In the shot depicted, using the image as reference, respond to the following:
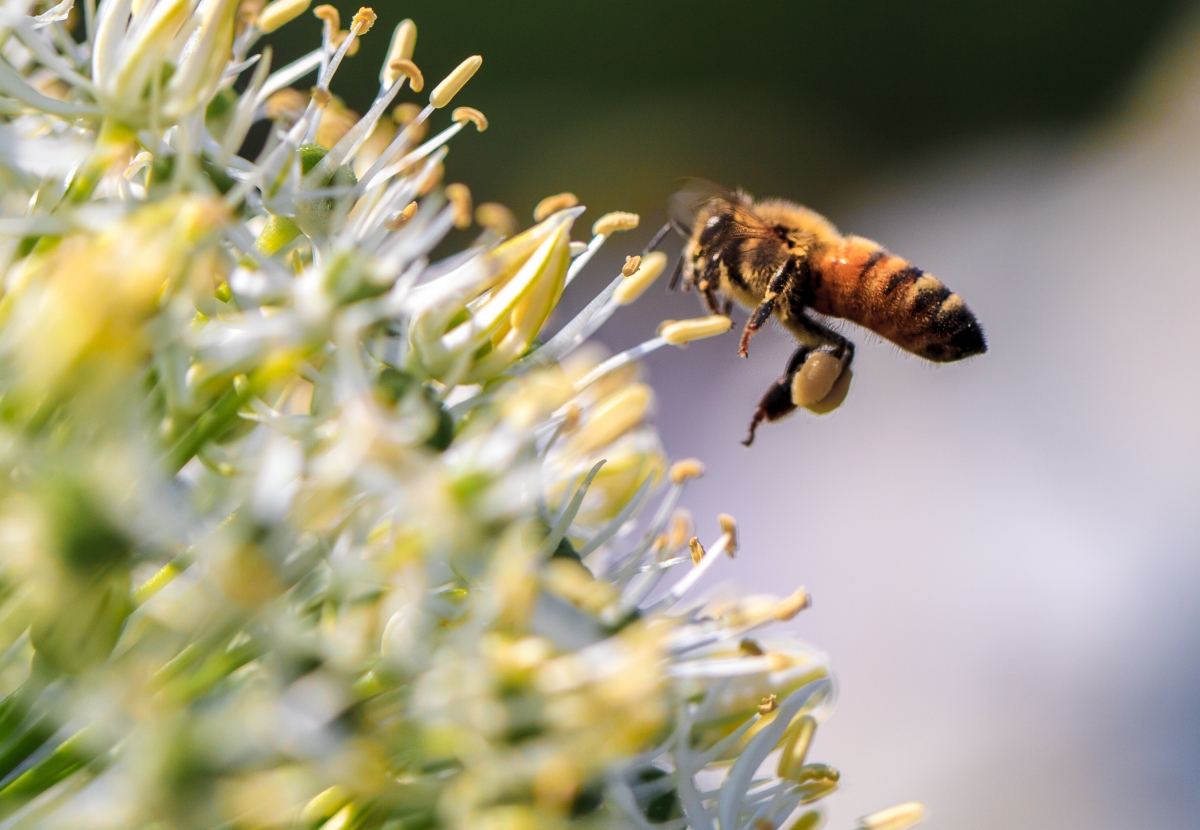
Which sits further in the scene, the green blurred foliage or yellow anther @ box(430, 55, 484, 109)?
the green blurred foliage

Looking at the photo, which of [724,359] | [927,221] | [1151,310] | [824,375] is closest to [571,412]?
[824,375]

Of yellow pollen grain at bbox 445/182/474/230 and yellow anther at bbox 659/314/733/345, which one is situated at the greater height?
yellow pollen grain at bbox 445/182/474/230

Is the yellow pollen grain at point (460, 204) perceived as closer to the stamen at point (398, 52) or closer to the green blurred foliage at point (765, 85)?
the stamen at point (398, 52)

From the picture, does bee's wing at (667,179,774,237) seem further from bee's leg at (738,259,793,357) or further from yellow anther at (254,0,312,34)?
yellow anther at (254,0,312,34)

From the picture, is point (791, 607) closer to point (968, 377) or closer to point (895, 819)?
point (895, 819)

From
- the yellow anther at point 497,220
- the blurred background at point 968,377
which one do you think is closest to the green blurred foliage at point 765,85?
the blurred background at point 968,377

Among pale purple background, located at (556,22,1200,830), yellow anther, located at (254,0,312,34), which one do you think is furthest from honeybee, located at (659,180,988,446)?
pale purple background, located at (556,22,1200,830)

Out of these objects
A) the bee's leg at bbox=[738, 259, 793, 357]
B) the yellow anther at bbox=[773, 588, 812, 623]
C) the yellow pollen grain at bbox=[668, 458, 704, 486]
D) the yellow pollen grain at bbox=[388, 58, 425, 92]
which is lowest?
the yellow anther at bbox=[773, 588, 812, 623]
